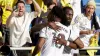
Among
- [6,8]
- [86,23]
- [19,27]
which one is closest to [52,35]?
[19,27]

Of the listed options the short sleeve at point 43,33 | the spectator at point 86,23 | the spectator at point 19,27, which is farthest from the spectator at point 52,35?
the spectator at point 86,23

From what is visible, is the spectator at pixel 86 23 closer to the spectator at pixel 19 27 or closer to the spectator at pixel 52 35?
the spectator at pixel 19 27

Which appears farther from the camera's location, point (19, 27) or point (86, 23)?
point (86, 23)

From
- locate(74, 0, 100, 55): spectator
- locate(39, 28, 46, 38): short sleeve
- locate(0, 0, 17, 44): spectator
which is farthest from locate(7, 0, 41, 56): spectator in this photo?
locate(39, 28, 46, 38): short sleeve

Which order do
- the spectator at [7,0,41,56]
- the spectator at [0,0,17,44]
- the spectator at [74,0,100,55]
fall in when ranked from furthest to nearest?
the spectator at [0,0,17,44] < the spectator at [74,0,100,55] < the spectator at [7,0,41,56]

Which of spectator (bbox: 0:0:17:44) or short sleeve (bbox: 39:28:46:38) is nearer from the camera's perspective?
short sleeve (bbox: 39:28:46:38)

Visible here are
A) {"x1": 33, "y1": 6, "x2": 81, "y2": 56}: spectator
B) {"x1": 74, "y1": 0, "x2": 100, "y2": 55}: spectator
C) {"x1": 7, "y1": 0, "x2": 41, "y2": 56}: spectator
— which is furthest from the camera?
{"x1": 74, "y1": 0, "x2": 100, "y2": 55}: spectator

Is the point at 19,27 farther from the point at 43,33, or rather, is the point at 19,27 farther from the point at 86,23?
the point at 43,33

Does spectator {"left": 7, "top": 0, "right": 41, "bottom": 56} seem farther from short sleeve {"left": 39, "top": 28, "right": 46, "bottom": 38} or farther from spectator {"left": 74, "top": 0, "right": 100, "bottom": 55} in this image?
short sleeve {"left": 39, "top": 28, "right": 46, "bottom": 38}

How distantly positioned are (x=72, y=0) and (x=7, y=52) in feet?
7.58

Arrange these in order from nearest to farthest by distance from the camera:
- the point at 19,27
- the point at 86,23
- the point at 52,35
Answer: the point at 52,35 → the point at 19,27 → the point at 86,23

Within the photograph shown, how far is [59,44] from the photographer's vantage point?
6.06m

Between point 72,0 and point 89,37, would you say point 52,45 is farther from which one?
point 72,0

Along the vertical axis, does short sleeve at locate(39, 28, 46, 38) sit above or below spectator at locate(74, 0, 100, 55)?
above
